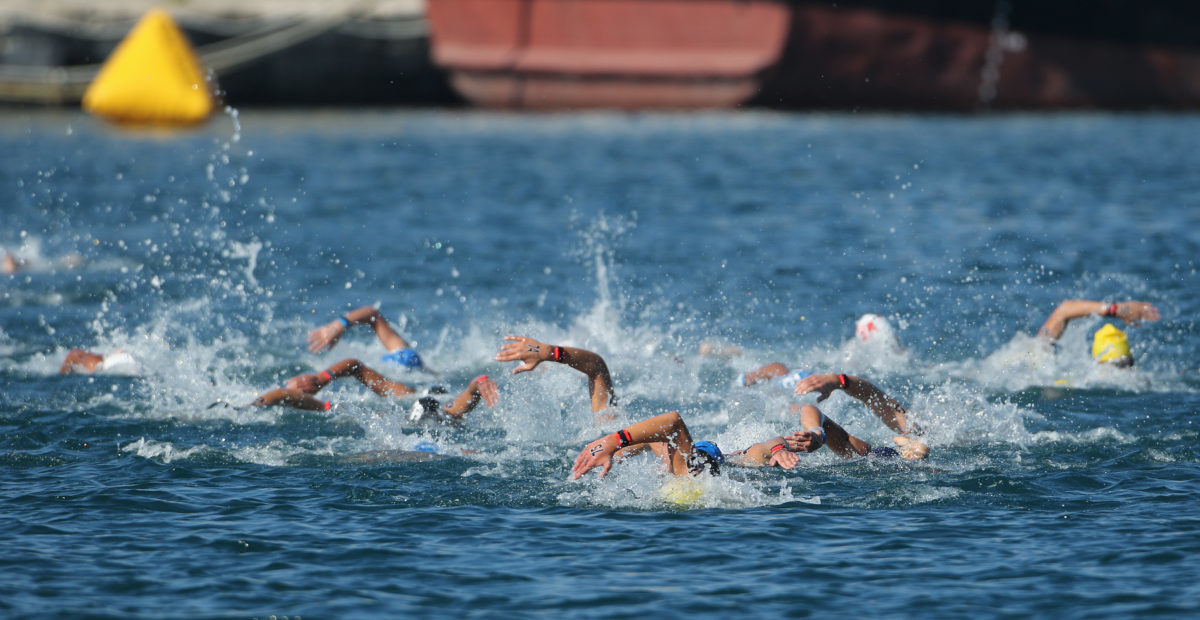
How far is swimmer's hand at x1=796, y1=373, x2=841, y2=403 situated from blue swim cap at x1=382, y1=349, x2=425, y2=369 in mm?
4835

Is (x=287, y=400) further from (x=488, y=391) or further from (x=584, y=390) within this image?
(x=584, y=390)

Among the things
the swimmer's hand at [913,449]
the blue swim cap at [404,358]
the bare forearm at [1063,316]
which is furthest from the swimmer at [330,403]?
the bare forearm at [1063,316]

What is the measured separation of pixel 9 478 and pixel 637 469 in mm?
5596

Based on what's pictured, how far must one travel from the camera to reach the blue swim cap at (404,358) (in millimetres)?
14406

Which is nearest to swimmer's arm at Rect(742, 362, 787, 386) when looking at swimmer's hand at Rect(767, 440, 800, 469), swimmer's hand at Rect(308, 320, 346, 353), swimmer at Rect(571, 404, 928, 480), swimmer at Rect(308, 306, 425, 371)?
swimmer at Rect(571, 404, 928, 480)

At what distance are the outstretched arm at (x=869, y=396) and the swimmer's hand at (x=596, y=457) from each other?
2.42 metres

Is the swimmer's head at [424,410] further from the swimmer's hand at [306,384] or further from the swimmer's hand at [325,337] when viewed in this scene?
the swimmer's hand at [325,337]

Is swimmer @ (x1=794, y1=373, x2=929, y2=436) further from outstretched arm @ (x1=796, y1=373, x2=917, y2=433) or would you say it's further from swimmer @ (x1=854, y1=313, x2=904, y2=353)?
swimmer @ (x1=854, y1=313, x2=904, y2=353)

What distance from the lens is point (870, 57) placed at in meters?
38.0

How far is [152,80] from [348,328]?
22.9 m

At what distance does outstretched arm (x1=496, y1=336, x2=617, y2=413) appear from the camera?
37.7 feet

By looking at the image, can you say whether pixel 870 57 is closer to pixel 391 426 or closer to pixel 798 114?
pixel 798 114

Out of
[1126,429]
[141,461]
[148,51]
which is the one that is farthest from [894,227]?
[148,51]

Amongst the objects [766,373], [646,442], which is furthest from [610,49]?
[646,442]
